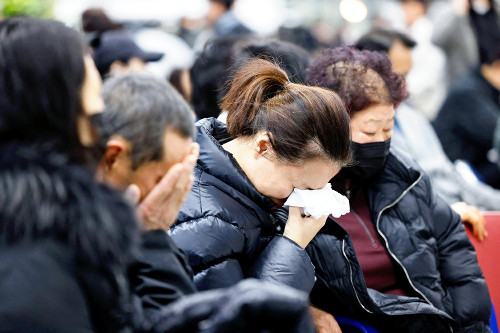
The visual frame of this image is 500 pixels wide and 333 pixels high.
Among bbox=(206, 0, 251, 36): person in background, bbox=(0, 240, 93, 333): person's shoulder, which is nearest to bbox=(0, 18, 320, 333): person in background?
bbox=(0, 240, 93, 333): person's shoulder

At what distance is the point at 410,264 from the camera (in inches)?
110

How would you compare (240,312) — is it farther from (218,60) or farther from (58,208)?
(218,60)

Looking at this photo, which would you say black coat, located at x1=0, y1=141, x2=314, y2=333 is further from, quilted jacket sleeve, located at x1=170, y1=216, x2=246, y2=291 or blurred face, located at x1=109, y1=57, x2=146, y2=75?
blurred face, located at x1=109, y1=57, x2=146, y2=75

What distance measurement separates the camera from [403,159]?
3.00 meters

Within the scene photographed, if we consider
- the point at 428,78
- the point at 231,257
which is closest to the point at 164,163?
the point at 231,257

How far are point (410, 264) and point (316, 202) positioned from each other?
0.65m

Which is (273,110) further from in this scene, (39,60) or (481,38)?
(481,38)

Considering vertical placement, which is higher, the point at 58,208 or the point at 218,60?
the point at 58,208

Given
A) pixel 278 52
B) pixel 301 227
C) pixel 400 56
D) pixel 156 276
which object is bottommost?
pixel 400 56

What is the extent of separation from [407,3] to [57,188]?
7.63 m

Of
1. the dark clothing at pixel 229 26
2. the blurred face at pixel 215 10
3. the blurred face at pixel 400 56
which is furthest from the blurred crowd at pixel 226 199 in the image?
the blurred face at pixel 215 10

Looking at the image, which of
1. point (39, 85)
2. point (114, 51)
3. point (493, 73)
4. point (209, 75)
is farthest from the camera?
point (493, 73)

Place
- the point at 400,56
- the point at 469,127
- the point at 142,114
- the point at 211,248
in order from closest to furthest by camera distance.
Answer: the point at 142,114, the point at 211,248, the point at 400,56, the point at 469,127

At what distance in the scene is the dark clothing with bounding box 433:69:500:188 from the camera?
5199 mm
